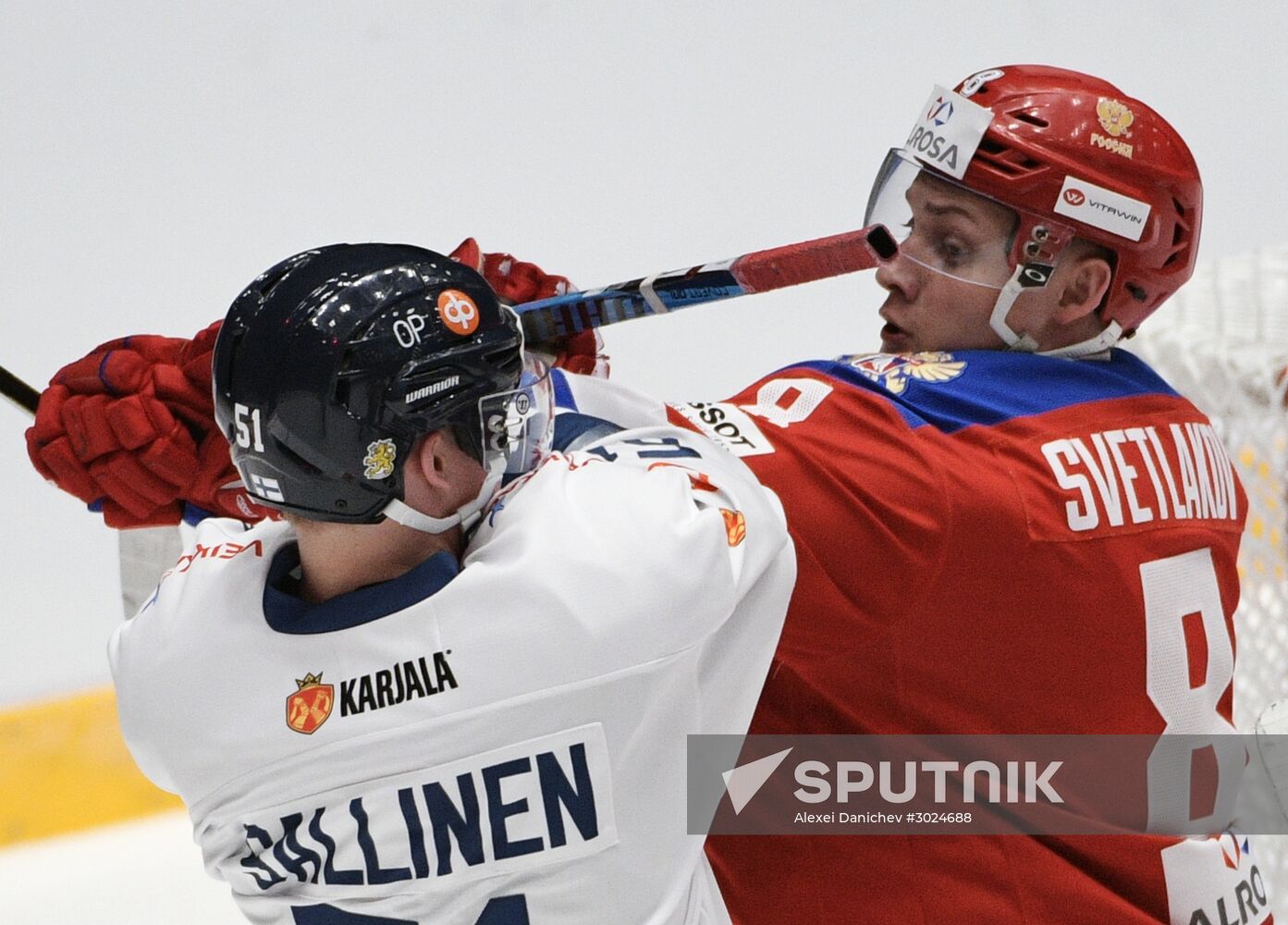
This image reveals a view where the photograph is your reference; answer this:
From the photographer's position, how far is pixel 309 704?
3.79 ft

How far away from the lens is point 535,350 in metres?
1.50

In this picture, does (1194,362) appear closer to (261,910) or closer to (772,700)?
(772,700)

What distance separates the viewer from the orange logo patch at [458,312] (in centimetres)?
116

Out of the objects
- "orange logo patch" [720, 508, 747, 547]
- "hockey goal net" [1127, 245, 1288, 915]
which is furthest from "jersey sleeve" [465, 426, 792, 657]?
"hockey goal net" [1127, 245, 1288, 915]

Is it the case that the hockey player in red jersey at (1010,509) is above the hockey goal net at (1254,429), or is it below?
above

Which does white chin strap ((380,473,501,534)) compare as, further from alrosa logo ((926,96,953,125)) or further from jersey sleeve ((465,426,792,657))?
alrosa logo ((926,96,953,125))

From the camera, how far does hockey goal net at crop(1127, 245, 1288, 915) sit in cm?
247

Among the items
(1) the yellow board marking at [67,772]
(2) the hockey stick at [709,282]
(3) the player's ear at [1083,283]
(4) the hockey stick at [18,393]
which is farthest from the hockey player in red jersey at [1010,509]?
(1) the yellow board marking at [67,772]

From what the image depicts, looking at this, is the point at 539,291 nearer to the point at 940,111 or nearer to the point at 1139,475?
the point at 940,111

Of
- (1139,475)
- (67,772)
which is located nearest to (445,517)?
(1139,475)

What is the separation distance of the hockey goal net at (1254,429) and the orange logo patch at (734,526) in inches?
61.7

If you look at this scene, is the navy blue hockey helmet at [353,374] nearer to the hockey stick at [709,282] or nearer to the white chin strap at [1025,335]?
the hockey stick at [709,282]

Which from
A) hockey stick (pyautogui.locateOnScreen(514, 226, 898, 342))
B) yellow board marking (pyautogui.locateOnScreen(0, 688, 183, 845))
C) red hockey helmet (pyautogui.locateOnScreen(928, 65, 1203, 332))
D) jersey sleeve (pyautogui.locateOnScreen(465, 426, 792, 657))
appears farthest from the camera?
yellow board marking (pyautogui.locateOnScreen(0, 688, 183, 845))

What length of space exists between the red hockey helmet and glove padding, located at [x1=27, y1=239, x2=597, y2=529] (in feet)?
1.74
